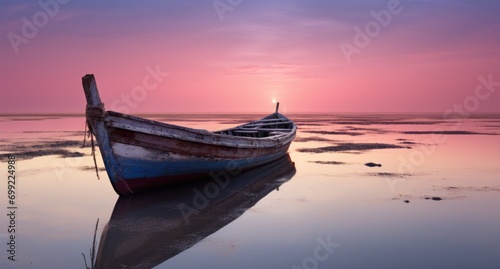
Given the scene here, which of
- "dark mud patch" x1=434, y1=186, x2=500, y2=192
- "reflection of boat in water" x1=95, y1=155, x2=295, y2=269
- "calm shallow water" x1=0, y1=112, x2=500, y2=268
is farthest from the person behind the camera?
"dark mud patch" x1=434, y1=186, x2=500, y2=192

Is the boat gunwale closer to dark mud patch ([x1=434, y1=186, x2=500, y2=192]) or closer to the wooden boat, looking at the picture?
the wooden boat

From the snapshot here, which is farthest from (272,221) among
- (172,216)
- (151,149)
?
(151,149)

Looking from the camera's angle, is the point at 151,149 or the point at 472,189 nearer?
the point at 151,149

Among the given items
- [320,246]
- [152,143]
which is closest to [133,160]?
[152,143]

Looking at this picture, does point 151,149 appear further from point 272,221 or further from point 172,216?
point 272,221

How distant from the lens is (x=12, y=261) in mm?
6320

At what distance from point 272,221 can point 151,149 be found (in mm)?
3864

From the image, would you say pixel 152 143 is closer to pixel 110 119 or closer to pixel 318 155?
pixel 110 119

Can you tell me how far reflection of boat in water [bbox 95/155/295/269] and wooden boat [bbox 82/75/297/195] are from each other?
41cm

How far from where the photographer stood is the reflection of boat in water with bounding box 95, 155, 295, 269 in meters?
6.76

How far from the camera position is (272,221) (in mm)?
8602

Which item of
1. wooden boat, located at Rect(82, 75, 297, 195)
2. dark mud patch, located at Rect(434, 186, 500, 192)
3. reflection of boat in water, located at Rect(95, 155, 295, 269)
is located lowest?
reflection of boat in water, located at Rect(95, 155, 295, 269)

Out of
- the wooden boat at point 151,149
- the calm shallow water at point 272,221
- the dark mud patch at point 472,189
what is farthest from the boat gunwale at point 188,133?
the dark mud patch at point 472,189

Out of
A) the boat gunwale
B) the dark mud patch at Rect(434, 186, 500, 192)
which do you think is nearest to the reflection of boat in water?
the boat gunwale
